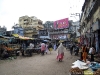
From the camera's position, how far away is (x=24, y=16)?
83.6 meters

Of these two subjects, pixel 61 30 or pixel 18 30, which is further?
pixel 61 30

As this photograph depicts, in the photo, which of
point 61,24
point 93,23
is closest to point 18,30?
point 61,24

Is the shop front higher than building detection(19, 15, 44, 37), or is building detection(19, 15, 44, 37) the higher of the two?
building detection(19, 15, 44, 37)

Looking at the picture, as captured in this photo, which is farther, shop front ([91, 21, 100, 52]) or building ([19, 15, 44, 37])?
building ([19, 15, 44, 37])

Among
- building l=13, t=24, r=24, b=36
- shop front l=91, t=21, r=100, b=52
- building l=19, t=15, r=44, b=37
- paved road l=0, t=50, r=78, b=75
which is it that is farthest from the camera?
building l=19, t=15, r=44, b=37

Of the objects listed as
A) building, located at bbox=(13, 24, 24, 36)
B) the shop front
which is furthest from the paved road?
building, located at bbox=(13, 24, 24, 36)

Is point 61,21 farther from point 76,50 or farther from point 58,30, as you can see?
point 76,50

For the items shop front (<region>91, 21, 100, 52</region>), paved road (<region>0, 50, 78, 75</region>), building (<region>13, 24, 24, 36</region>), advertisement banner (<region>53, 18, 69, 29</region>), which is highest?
advertisement banner (<region>53, 18, 69, 29</region>)

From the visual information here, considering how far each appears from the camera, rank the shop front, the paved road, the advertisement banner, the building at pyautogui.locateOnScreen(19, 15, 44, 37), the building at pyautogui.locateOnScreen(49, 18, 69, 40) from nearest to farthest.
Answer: the paved road
the shop front
the advertisement banner
the building at pyautogui.locateOnScreen(49, 18, 69, 40)
the building at pyautogui.locateOnScreen(19, 15, 44, 37)

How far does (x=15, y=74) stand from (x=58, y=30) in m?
59.6

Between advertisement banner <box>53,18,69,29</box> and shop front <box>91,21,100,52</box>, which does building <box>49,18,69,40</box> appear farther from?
shop front <box>91,21,100,52</box>

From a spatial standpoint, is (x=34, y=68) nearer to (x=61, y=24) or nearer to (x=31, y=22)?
(x=61, y=24)

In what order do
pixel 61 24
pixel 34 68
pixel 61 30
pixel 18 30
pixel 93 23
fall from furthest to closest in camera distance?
pixel 61 30
pixel 61 24
pixel 18 30
pixel 93 23
pixel 34 68

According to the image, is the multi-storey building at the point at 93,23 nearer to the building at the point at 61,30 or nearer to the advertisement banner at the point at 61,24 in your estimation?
the advertisement banner at the point at 61,24
